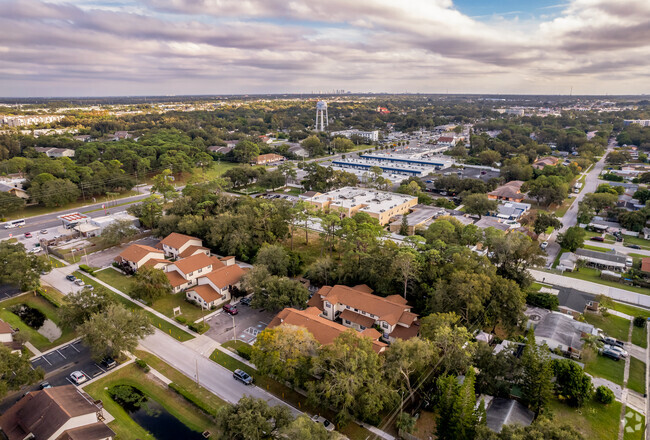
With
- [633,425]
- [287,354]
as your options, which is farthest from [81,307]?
[633,425]

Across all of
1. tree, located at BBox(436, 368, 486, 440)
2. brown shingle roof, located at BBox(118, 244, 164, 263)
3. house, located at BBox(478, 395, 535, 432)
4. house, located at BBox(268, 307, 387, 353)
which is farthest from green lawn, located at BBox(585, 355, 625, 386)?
brown shingle roof, located at BBox(118, 244, 164, 263)

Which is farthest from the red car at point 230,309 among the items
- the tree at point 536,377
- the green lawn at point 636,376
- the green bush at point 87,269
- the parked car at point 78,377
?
the green lawn at point 636,376

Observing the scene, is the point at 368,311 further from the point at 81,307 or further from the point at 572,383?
the point at 81,307

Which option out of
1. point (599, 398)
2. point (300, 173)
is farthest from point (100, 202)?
point (599, 398)

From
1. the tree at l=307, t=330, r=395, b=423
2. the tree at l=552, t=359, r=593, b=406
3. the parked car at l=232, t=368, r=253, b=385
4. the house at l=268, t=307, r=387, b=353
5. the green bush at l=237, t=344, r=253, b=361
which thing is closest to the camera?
the tree at l=307, t=330, r=395, b=423

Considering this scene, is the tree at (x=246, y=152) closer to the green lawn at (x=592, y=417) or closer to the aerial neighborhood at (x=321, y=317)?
the aerial neighborhood at (x=321, y=317)

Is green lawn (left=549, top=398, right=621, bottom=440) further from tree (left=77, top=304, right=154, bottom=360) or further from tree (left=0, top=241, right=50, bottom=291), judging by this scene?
tree (left=0, top=241, right=50, bottom=291)

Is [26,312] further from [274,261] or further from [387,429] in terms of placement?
[387,429]
